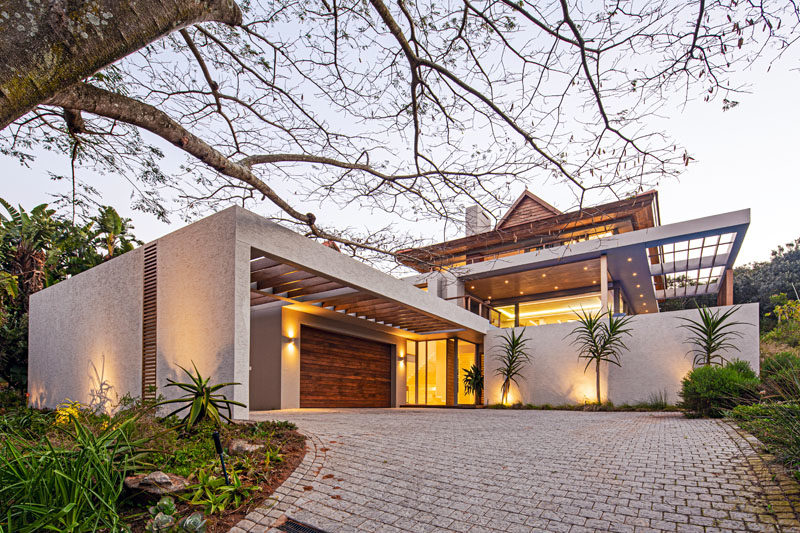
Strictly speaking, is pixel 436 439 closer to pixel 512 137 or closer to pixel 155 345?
pixel 512 137

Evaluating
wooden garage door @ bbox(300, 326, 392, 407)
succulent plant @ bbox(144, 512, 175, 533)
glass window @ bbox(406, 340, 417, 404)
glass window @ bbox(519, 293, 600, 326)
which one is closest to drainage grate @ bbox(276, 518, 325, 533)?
succulent plant @ bbox(144, 512, 175, 533)

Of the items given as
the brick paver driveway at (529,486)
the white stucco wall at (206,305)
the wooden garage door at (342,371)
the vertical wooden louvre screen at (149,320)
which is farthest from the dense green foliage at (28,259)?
the brick paver driveway at (529,486)

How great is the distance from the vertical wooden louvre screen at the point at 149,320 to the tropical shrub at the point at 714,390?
9000mm

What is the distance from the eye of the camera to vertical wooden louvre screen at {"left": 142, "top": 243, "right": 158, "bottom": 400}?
6.79 metres

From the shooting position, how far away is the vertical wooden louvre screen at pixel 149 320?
6789 mm

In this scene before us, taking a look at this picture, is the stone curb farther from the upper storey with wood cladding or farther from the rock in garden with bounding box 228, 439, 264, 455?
the upper storey with wood cladding

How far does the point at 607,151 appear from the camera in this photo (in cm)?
400

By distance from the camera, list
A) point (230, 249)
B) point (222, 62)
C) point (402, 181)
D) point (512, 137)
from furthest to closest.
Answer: point (402, 181) → point (230, 249) → point (222, 62) → point (512, 137)

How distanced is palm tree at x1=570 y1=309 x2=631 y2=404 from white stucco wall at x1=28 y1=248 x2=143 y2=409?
33.1ft

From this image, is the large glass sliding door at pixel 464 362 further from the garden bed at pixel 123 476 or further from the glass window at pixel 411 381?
the garden bed at pixel 123 476

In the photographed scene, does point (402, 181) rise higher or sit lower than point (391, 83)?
lower

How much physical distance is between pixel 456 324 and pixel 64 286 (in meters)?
10.1

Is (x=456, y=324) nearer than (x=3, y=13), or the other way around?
(x=3, y=13)

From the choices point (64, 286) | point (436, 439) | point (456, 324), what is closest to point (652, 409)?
point (456, 324)
